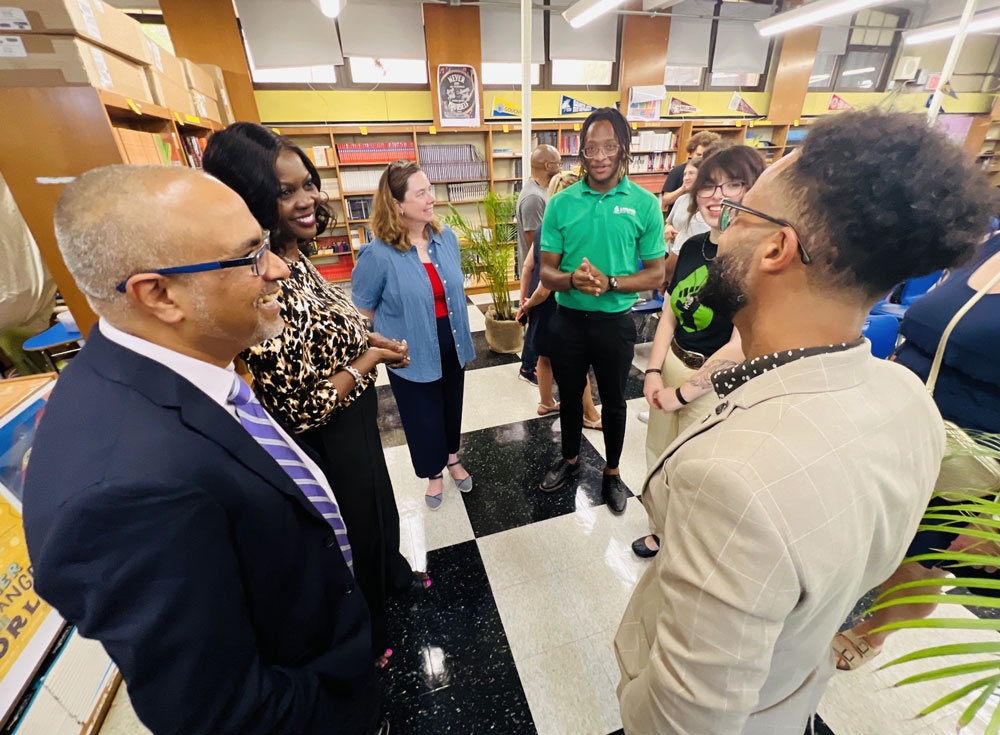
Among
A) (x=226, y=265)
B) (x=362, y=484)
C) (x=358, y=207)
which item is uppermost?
(x=226, y=265)

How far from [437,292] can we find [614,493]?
4.02 ft

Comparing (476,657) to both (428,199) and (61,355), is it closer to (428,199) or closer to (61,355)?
(428,199)

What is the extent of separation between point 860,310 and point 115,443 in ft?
3.47

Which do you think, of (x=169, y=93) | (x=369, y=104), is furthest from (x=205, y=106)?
(x=369, y=104)

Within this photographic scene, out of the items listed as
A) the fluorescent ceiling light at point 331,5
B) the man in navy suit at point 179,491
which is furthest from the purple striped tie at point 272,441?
the fluorescent ceiling light at point 331,5

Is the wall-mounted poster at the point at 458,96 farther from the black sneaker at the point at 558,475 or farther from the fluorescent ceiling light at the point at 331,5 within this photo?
the black sneaker at the point at 558,475

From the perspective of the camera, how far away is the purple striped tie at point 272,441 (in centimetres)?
75

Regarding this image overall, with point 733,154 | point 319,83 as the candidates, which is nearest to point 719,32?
point 319,83

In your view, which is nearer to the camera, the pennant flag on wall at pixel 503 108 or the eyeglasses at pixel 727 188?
the eyeglasses at pixel 727 188

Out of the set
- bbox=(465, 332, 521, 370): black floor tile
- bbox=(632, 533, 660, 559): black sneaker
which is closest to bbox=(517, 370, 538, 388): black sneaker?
bbox=(465, 332, 521, 370): black floor tile

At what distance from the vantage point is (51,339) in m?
1.95

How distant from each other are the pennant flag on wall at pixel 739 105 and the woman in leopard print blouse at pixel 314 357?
729 centimetres

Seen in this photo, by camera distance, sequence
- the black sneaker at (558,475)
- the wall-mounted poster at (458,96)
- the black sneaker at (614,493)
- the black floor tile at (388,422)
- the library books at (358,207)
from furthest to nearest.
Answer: the library books at (358,207) → the wall-mounted poster at (458,96) → the black floor tile at (388,422) → the black sneaker at (558,475) → the black sneaker at (614,493)

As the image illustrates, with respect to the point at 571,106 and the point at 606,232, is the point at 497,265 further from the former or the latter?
the point at 571,106
